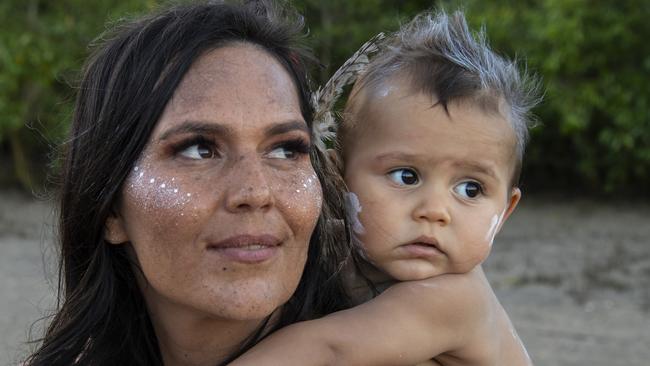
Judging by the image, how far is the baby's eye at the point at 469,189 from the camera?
261 centimetres

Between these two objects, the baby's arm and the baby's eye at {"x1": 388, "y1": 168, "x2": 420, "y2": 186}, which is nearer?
the baby's arm

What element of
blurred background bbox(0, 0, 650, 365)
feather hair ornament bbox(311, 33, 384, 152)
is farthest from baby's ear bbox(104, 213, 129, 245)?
blurred background bbox(0, 0, 650, 365)

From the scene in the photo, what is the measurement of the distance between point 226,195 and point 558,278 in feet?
18.6

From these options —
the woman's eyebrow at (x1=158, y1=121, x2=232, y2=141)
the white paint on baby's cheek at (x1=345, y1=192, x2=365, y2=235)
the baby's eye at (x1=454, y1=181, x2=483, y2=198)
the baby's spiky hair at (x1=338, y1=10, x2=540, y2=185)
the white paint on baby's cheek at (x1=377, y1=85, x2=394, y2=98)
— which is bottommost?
the woman's eyebrow at (x1=158, y1=121, x2=232, y2=141)

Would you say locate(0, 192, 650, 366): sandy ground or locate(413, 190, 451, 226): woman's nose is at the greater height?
locate(0, 192, 650, 366): sandy ground

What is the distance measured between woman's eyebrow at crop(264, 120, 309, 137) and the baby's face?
22 cm

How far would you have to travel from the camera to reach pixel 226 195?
232 cm

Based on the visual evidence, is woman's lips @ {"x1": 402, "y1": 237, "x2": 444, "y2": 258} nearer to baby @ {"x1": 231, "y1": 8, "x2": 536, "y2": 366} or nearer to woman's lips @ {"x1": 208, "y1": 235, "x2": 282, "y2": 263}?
baby @ {"x1": 231, "y1": 8, "x2": 536, "y2": 366}

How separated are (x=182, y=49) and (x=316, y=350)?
2.44ft

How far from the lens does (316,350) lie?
2412mm

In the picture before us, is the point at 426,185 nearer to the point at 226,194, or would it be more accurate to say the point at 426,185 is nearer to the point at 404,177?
the point at 404,177

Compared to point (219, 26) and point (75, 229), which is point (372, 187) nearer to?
point (219, 26)

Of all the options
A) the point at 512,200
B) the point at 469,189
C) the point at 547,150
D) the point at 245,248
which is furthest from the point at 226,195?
the point at 547,150

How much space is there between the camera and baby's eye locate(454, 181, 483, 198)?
8.57ft
